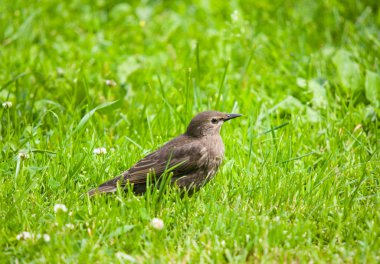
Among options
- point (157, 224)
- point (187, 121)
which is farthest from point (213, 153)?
point (157, 224)

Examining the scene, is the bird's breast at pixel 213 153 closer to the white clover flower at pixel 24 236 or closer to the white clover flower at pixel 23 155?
the white clover flower at pixel 23 155

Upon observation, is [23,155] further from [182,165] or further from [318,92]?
[318,92]

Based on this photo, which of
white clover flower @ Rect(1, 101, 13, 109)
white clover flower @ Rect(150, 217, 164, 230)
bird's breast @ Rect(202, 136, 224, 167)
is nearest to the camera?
white clover flower @ Rect(150, 217, 164, 230)

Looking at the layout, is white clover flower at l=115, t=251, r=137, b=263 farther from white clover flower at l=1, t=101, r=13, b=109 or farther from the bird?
white clover flower at l=1, t=101, r=13, b=109

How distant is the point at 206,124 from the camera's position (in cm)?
617

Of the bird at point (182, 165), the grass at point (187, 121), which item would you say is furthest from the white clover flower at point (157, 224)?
the bird at point (182, 165)

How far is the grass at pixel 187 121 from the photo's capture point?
4.60 meters

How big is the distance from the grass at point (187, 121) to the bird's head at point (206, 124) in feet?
0.98

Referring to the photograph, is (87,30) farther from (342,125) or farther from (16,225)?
(16,225)

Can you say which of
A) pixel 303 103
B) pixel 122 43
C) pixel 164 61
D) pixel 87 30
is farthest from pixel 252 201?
pixel 87 30

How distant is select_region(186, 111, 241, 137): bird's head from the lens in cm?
615

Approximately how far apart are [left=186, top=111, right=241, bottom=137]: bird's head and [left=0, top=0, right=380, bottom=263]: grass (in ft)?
0.98

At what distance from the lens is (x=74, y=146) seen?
6012mm

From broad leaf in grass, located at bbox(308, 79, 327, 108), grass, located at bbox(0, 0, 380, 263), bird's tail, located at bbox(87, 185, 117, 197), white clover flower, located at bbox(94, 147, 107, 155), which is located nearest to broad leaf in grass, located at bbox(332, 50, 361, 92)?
grass, located at bbox(0, 0, 380, 263)
